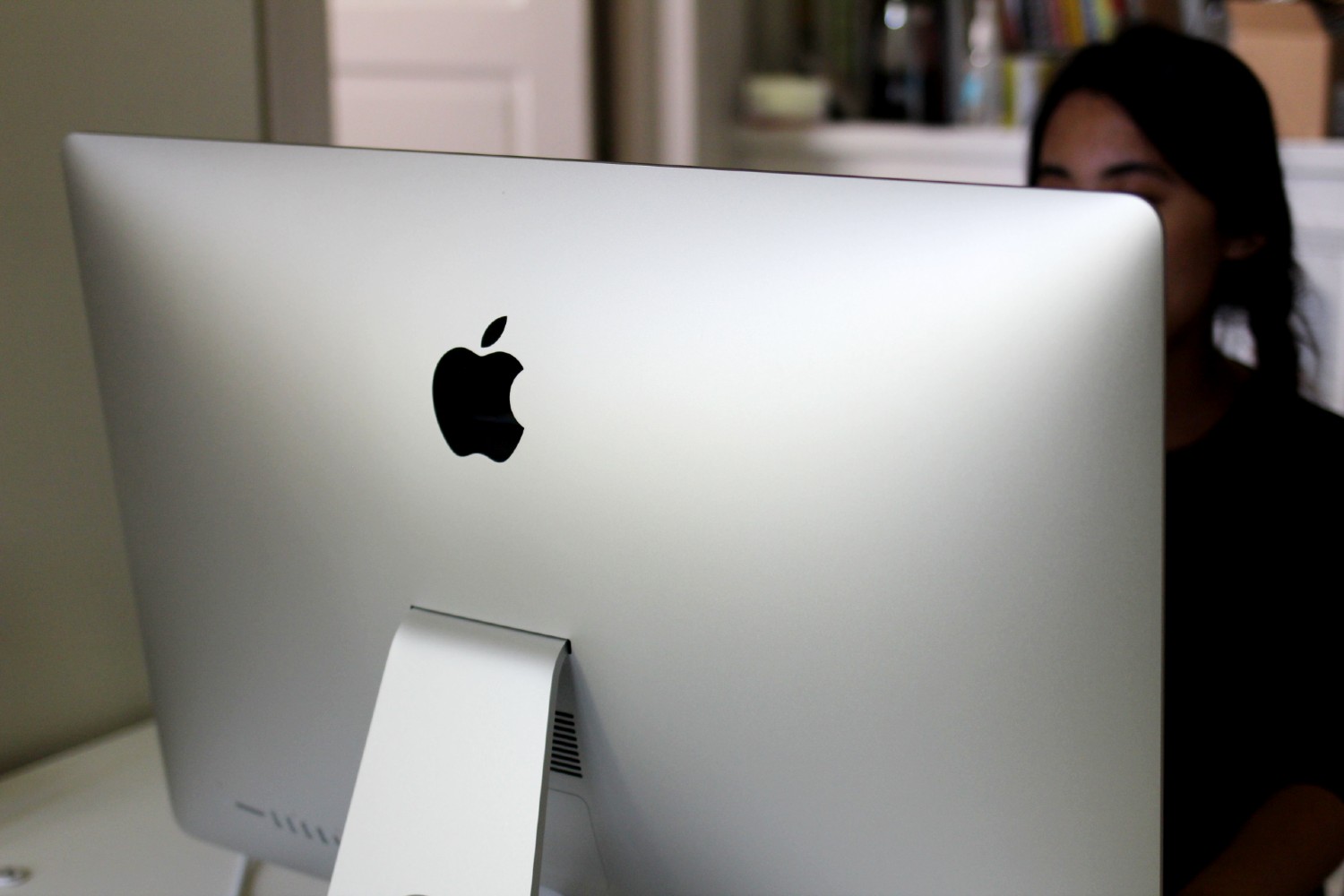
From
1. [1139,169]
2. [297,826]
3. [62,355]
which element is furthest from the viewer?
[1139,169]

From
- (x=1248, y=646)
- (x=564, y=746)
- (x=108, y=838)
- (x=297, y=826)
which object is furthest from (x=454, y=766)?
(x=1248, y=646)

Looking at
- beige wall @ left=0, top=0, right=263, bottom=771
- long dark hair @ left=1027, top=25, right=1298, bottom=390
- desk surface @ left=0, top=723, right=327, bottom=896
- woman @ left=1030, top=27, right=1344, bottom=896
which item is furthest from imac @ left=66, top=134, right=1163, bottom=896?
long dark hair @ left=1027, top=25, right=1298, bottom=390

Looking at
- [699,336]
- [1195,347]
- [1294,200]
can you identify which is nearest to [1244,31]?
[1294,200]

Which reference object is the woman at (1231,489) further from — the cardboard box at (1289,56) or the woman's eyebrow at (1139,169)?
the cardboard box at (1289,56)

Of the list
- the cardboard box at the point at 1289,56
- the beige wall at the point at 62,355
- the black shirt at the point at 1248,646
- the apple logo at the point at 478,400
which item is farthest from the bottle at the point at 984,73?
the apple logo at the point at 478,400

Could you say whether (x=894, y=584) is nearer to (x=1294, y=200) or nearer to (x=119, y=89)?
(x=119, y=89)

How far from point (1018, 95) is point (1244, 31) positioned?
43 cm

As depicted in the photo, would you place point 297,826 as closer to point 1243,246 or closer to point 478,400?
point 478,400

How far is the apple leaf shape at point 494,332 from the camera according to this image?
23.5 inches

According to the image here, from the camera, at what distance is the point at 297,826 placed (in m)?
0.78

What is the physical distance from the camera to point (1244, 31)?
210 centimetres

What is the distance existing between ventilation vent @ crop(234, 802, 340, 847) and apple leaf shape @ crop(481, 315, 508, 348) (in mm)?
334

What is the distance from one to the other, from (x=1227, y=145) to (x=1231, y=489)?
1.24 ft

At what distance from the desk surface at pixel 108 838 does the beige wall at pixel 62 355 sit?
0.06 metres
